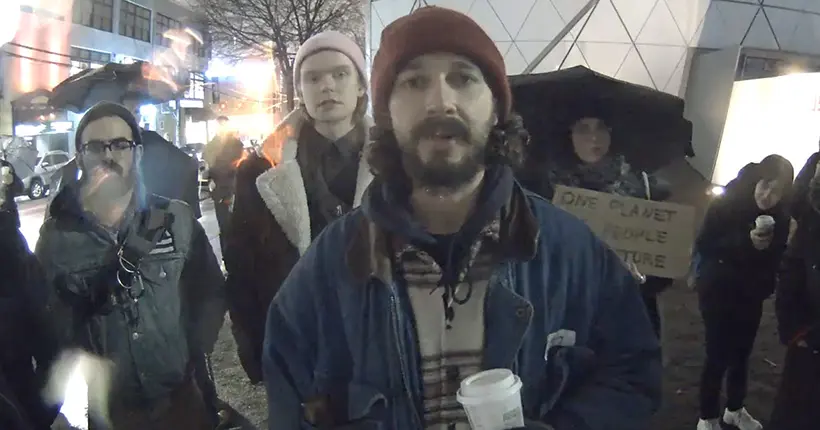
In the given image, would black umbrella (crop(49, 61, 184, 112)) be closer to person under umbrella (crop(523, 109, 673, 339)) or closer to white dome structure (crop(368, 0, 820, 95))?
white dome structure (crop(368, 0, 820, 95))

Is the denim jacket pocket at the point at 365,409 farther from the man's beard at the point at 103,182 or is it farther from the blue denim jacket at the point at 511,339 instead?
the man's beard at the point at 103,182

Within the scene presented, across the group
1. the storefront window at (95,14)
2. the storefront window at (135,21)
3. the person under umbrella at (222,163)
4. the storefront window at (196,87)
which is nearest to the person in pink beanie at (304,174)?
the person under umbrella at (222,163)

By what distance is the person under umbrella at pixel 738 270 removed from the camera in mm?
2661

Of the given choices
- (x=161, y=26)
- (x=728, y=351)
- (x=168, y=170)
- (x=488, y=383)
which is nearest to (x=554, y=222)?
(x=488, y=383)

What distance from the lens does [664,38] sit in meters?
3.41

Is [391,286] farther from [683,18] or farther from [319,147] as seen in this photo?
[683,18]

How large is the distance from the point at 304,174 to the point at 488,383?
1.38 meters

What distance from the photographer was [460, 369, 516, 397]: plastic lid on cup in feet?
3.56

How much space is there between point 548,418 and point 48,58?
1102 centimetres

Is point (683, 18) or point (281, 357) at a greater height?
point (683, 18)

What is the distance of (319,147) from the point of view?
7.73 ft

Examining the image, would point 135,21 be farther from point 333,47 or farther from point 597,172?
point 597,172

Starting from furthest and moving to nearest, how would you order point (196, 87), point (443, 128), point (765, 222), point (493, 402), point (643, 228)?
1. point (196, 87)
2. point (765, 222)
3. point (643, 228)
4. point (443, 128)
5. point (493, 402)

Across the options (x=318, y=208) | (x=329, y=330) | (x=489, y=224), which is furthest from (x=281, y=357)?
(x=318, y=208)
